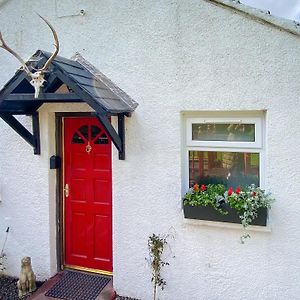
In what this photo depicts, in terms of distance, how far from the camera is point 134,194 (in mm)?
5555

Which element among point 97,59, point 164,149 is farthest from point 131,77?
point 164,149

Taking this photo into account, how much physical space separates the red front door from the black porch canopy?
63cm

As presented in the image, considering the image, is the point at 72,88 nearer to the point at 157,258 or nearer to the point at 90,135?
the point at 90,135

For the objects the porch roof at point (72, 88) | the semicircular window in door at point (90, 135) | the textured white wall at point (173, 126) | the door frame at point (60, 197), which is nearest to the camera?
the porch roof at point (72, 88)

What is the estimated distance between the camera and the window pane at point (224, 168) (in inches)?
200

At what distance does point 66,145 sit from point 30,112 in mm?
898

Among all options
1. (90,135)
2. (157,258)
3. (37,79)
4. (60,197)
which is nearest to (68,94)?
(37,79)

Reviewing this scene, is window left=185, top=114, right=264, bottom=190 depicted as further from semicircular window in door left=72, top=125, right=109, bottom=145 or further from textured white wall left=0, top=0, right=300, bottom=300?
semicircular window in door left=72, top=125, right=109, bottom=145

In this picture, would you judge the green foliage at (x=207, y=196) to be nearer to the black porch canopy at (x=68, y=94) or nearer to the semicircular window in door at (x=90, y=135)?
the black porch canopy at (x=68, y=94)

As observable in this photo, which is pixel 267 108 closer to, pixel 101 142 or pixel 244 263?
pixel 244 263

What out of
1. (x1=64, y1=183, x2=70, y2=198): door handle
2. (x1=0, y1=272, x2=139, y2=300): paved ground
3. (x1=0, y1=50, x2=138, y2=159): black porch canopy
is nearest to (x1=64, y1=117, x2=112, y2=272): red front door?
(x1=64, y1=183, x2=70, y2=198): door handle

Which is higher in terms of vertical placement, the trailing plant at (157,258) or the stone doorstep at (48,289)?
the trailing plant at (157,258)

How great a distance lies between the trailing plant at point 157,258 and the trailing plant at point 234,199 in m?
0.80

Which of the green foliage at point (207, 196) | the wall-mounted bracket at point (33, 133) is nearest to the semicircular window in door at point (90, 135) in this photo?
the wall-mounted bracket at point (33, 133)
